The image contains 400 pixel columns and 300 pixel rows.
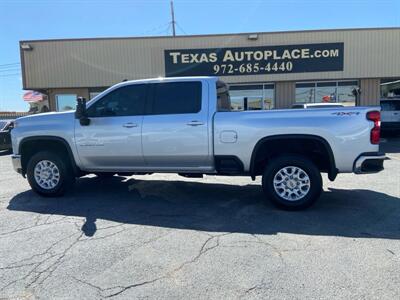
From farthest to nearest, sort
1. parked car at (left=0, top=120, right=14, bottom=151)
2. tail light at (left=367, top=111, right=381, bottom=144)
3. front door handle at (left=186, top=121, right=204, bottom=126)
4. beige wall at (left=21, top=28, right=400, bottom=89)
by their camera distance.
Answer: beige wall at (left=21, top=28, right=400, bottom=89), parked car at (left=0, top=120, right=14, bottom=151), front door handle at (left=186, top=121, right=204, bottom=126), tail light at (left=367, top=111, right=381, bottom=144)

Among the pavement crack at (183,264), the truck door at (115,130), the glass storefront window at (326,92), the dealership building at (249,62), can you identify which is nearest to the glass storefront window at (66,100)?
the dealership building at (249,62)

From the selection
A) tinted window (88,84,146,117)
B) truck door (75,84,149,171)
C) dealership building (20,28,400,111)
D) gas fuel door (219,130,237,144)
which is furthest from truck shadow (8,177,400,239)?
dealership building (20,28,400,111)

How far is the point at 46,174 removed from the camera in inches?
250

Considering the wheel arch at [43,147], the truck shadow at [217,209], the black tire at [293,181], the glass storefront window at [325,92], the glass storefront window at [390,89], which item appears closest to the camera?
the truck shadow at [217,209]

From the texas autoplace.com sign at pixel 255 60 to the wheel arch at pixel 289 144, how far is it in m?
13.0

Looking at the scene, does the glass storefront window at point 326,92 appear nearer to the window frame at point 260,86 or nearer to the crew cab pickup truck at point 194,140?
the window frame at point 260,86

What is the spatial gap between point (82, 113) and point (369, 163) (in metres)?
4.46

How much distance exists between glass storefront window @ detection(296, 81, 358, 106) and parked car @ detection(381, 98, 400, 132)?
2.17 meters

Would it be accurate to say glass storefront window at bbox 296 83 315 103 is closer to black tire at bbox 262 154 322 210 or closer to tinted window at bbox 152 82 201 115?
tinted window at bbox 152 82 201 115

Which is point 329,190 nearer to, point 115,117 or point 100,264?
point 115,117

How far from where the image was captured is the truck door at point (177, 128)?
18.3 feet

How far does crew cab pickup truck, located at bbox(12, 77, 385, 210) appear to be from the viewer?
5125 mm

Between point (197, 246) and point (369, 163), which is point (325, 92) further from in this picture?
point (197, 246)

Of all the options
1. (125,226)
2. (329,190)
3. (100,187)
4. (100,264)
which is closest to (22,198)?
(100,187)
